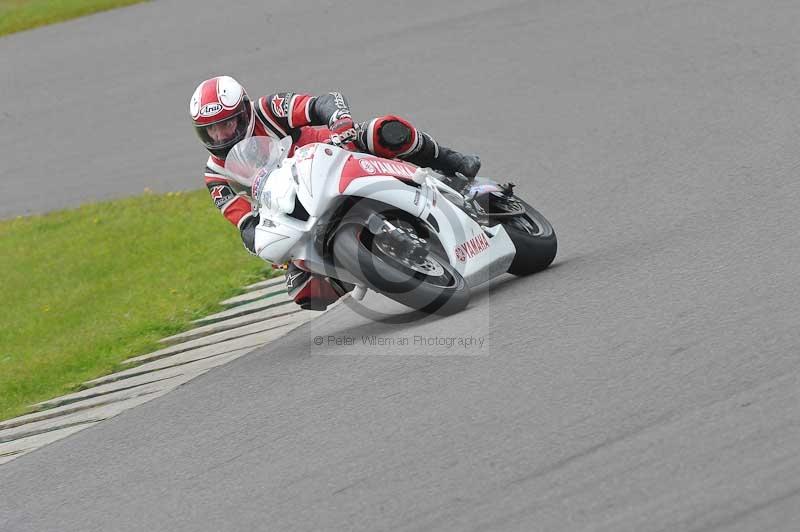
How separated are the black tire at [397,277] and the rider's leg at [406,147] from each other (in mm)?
744

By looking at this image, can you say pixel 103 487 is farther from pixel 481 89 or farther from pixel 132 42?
pixel 132 42

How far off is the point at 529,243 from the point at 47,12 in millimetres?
13118

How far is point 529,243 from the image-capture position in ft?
22.8

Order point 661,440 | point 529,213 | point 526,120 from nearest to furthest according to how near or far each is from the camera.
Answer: point 661,440, point 529,213, point 526,120

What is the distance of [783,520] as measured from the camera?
3529 mm

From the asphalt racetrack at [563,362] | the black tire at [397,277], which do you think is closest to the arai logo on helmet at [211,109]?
the black tire at [397,277]

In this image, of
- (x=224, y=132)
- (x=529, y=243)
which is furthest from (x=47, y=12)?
(x=529, y=243)

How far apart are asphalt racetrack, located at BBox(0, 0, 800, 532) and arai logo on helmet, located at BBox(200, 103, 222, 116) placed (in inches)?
52.9

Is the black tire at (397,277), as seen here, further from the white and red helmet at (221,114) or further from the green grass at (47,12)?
the green grass at (47,12)

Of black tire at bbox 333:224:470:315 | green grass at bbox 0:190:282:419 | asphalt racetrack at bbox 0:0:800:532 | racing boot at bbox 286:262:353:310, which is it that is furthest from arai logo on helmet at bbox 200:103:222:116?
green grass at bbox 0:190:282:419

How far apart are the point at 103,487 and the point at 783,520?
289 cm

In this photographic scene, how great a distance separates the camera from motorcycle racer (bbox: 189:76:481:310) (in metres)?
6.73

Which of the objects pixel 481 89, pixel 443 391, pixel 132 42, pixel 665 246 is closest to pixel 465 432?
pixel 443 391

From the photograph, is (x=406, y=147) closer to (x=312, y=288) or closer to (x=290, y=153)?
(x=290, y=153)
